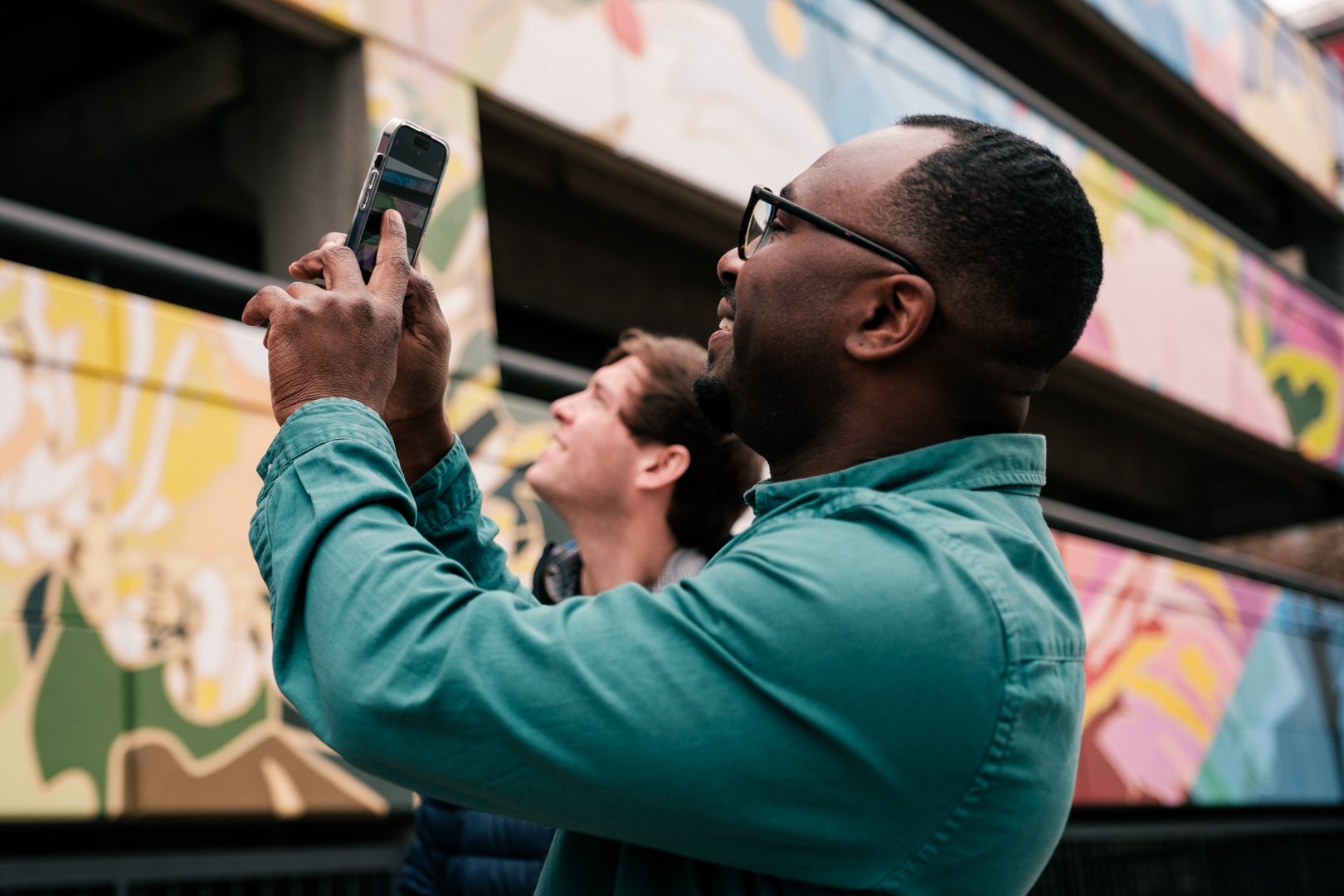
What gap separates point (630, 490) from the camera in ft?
11.2

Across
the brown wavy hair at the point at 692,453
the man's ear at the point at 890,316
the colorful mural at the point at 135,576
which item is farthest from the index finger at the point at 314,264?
the colorful mural at the point at 135,576

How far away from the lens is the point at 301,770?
5.83 m

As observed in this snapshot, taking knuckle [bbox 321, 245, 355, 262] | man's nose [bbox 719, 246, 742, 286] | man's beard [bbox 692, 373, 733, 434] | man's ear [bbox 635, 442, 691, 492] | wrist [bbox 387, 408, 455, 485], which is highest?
man's nose [bbox 719, 246, 742, 286]

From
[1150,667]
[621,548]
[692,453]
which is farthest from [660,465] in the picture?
[1150,667]

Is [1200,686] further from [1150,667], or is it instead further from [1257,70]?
[1257,70]

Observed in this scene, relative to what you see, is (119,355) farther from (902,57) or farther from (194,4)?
(902,57)

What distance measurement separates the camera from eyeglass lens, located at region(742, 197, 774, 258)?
5.56ft

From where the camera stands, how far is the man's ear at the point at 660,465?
11.2ft

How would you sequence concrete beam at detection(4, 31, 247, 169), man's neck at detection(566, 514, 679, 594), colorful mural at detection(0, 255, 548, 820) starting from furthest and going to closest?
concrete beam at detection(4, 31, 247, 169) < colorful mural at detection(0, 255, 548, 820) < man's neck at detection(566, 514, 679, 594)

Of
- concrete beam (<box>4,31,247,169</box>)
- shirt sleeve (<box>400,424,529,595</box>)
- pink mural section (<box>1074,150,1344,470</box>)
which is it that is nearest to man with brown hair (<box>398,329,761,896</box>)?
shirt sleeve (<box>400,424,529,595</box>)

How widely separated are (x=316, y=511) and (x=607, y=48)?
7.61m

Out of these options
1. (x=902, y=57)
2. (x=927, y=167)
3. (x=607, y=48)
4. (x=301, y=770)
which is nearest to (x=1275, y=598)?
(x=902, y=57)

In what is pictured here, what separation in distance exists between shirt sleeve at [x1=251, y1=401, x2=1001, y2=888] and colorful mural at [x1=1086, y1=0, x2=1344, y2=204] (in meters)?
14.0

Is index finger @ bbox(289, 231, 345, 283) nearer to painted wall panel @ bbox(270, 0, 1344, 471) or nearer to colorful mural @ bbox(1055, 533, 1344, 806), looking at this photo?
painted wall panel @ bbox(270, 0, 1344, 471)
